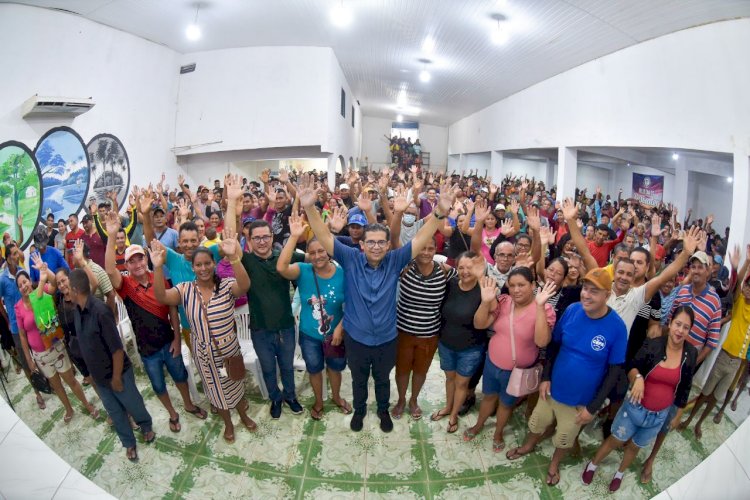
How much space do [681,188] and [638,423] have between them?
1531 mm

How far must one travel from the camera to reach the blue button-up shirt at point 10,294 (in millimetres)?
1887

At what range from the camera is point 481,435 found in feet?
10.2

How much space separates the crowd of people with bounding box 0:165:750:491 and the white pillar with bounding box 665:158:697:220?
0.13 metres

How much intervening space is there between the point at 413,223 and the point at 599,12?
4.58 metres

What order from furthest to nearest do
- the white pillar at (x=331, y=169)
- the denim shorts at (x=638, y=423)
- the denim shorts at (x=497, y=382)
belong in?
the white pillar at (x=331, y=169) < the denim shorts at (x=497, y=382) < the denim shorts at (x=638, y=423)

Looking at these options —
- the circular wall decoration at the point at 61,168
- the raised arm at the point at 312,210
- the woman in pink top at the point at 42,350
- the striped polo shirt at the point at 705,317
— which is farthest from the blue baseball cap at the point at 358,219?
the striped polo shirt at the point at 705,317

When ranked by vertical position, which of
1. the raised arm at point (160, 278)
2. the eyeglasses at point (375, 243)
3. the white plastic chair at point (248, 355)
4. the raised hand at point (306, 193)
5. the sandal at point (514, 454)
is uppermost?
the raised hand at point (306, 193)

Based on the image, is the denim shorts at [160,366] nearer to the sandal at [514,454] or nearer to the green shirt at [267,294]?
the green shirt at [267,294]

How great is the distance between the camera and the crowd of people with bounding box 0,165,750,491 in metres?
2.12

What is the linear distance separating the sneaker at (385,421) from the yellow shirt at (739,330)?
2.20 m

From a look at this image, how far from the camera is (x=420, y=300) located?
2951 millimetres

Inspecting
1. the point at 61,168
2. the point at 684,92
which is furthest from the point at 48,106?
the point at 684,92

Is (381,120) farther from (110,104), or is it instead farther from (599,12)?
(110,104)

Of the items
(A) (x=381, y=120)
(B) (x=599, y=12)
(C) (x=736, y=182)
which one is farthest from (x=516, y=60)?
(A) (x=381, y=120)
